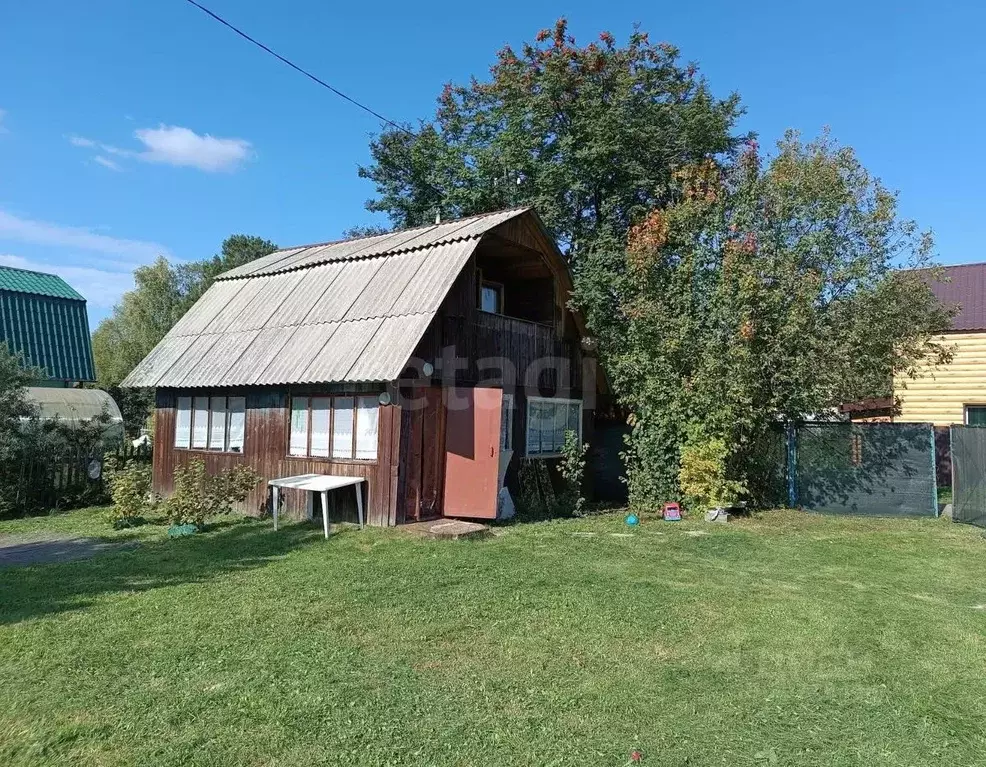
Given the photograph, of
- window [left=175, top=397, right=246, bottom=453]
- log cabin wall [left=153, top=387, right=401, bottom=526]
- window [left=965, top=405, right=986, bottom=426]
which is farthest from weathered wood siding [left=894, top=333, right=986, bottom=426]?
window [left=175, top=397, right=246, bottom=453]

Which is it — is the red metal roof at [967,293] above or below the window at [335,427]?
above

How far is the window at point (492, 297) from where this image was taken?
49.6ft

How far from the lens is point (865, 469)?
44.7 ft

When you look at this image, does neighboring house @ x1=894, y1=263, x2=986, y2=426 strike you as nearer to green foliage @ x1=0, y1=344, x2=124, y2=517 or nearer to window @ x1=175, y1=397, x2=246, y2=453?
window @ x1=175, y1=397, x2=246, y2=453

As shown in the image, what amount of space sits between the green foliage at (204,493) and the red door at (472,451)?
3699 mm

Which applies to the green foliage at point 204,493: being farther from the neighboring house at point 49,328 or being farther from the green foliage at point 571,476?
the neighboring house at point 49,328

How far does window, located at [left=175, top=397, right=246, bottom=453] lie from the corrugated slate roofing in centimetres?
53

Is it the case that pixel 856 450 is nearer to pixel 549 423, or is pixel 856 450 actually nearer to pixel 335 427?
pixel 549 423

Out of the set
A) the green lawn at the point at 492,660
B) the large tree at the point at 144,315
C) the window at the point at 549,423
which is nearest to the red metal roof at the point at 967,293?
the window at the point at 549,423

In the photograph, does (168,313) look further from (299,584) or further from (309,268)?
(299,584)

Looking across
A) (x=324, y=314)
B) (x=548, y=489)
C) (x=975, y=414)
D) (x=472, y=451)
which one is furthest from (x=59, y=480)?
(x=975, y=414)

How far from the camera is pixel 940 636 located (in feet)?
19.7

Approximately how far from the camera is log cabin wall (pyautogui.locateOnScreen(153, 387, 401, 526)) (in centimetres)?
1160

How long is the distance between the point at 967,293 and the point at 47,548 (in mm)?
26242
